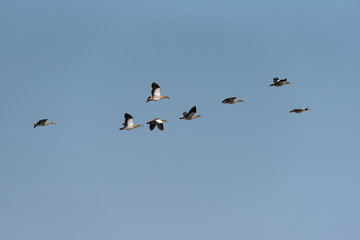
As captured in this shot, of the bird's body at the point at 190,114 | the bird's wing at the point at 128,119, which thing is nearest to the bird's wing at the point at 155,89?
the bird's wing at the point at 128,119

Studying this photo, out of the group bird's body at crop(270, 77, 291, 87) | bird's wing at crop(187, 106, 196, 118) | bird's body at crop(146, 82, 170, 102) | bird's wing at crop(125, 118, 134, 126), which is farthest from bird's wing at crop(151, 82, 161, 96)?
bird's body at crop(270, 77, 291, 87)

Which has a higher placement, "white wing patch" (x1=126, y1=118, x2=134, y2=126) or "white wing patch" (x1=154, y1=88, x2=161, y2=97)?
"white wing patch" (x1=154, y1=88, x2=161, y2=97)

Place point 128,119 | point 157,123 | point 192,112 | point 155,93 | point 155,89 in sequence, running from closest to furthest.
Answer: point 192,112 → point 155,89 → point 155,93 → point 157,123 → point 128,119

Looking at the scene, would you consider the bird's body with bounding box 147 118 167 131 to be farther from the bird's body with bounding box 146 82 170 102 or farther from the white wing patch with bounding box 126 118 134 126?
the bird's body with bounding box 146 82 170 102

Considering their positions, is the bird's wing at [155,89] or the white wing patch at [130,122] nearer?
the bird's wing at [155,89]

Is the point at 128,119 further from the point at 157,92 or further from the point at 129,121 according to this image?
the point at 157,92

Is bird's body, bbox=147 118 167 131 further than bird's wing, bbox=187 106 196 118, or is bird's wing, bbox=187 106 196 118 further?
bird's body, bbox=147 118 167 131

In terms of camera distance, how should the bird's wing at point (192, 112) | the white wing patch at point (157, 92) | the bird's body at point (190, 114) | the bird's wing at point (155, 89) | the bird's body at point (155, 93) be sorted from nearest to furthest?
the bird's wing at point (192, 112)
the bird's body at point (190, 114)
the bird's wing at point (155, 89)
the bird's body at point (155, 93)
the white wing patch at point (157, 92)

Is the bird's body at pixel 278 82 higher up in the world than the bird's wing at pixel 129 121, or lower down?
higher up

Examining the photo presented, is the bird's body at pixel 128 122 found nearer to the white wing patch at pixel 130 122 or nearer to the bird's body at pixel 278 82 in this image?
the white wing patch at pixel 130 122

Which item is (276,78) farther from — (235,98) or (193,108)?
(193,108)

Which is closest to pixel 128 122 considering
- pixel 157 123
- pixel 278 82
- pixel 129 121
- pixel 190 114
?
pixel 129 121

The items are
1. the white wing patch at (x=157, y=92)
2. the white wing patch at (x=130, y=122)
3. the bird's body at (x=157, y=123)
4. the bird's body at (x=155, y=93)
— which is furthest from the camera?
the white wing patch at (x=130, y=122)

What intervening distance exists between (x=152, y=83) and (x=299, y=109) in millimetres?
23189
